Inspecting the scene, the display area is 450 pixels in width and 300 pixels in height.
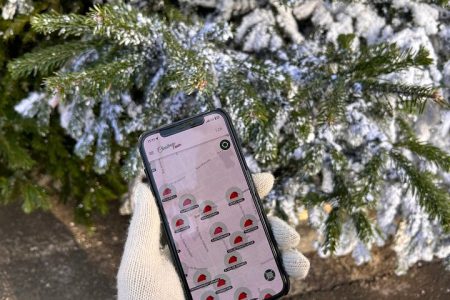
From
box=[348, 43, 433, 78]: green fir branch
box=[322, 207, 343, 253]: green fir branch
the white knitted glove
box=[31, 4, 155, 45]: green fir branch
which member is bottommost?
box=[322, 207, 343, 253]: green fir branch

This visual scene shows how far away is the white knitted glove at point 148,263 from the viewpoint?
4.99 ft

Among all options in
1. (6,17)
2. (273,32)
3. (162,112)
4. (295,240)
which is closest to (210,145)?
(162,112)

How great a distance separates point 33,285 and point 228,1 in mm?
1879

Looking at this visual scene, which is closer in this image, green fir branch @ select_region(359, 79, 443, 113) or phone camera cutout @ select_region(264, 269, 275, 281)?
green fir branch @ select_region(359, 79, 443, 113)

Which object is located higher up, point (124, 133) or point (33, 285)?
point (124, 133)

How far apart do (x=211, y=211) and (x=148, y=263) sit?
0.27 metres

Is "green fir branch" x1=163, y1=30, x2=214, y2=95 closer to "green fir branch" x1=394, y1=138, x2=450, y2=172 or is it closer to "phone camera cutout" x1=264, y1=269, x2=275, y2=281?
"phone camera cutout" x1=264, y1=269, x2=275, y2=281

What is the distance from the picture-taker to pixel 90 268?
2.71 meters

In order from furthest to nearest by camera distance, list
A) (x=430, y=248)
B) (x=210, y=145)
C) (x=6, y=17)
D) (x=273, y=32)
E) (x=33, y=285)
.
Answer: (x=33, y=285) → (x=430, y=248) → (x=273, y=32) → (x=6, y=17) → (x=210, y=145)

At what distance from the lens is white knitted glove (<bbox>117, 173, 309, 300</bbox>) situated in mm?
1521

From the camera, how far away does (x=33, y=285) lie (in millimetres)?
2643

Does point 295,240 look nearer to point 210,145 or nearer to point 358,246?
point 210,145

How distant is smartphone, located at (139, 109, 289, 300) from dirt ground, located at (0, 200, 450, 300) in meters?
1.10

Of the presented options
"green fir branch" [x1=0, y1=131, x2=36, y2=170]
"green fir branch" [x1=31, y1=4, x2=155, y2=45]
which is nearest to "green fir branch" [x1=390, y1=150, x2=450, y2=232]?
"green fir branch" [x1=31, y1=4, x2=155, y2=45]
